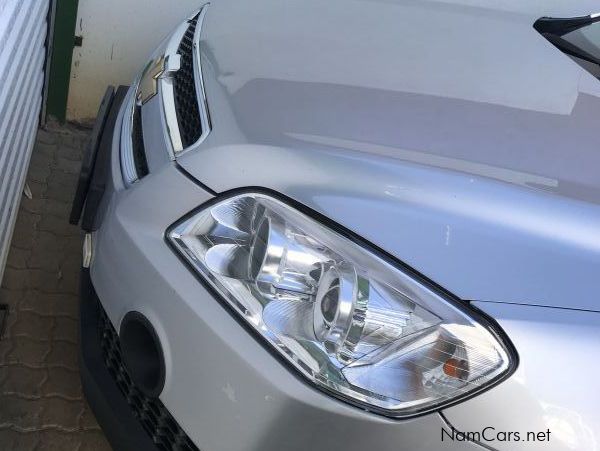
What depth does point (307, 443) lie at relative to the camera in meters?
1.39

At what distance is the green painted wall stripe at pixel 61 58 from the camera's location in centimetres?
343

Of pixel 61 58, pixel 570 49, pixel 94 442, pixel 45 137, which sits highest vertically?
pixel 570 49

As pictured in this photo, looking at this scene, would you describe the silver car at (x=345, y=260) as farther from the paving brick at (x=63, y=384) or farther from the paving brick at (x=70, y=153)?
the paving brick at (x=70, y=153)

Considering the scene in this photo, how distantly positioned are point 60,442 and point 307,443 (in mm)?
1057

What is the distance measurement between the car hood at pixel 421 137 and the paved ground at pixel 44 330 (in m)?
0.99

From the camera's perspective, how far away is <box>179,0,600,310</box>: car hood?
55.2 inches

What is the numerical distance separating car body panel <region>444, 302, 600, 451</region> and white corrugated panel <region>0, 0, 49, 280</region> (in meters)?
1.52

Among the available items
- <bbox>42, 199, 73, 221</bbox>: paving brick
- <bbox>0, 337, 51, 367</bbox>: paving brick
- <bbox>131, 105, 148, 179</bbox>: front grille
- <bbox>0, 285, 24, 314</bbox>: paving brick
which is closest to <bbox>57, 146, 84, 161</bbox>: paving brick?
<bbox>42, 199, 73, 221</bbox>: paving brick

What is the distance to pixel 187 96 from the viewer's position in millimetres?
1990

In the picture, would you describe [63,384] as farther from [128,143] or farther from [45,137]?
[45,137]

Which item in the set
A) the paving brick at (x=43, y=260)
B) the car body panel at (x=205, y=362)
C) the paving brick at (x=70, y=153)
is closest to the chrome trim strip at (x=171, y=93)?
the car body panel at (x=205, y=362)

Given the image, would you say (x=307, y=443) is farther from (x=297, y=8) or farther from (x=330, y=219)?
(x=297, y=8)

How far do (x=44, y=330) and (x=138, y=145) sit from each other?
2.80ft

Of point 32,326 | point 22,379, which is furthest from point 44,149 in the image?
point 22,379
